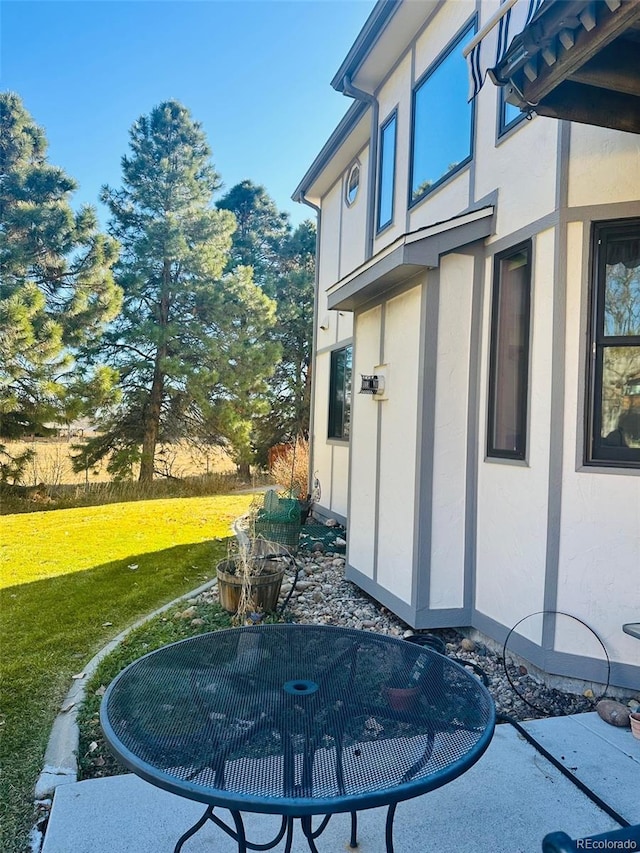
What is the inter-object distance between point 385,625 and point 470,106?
4.49 m

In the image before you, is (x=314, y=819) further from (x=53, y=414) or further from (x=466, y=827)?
(x=53, y=414)

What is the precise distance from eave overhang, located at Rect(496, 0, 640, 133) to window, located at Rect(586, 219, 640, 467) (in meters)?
0.67

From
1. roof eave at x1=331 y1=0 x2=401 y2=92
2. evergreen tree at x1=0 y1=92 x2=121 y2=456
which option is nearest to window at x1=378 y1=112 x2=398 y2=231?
roof eave at x1=331 y1=0 x2=401 y2=92

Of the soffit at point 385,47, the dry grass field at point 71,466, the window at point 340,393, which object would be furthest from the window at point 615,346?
the dry grass field at point 71,466

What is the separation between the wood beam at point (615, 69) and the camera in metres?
2.44

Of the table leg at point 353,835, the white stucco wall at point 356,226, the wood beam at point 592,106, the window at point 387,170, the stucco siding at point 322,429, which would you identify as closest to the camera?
the table leg at point 353,835

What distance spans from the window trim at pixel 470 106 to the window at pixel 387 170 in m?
0.47

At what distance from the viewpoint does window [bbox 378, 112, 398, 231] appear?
602 cm

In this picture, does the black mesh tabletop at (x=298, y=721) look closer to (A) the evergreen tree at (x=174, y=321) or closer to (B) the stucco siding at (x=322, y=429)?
(B) the stucco siding at (x=322, y=429)

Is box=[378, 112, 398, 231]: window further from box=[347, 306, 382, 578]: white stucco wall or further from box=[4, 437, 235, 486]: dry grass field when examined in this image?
box=[4, 437, 235, 486]: dry grass field

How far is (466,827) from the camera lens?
2143 mm

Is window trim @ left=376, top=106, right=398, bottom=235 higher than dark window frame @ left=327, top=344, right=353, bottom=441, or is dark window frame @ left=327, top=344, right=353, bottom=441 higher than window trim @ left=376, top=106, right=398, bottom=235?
window trim @ left=376, top=106, right=398, bottom=235

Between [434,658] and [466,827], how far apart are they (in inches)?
25.7

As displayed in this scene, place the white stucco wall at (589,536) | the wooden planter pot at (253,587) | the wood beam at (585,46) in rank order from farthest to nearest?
the wooden planter pot at (253,587) → the white stucco wall at (589,536) → the wood beam at (585,46)
